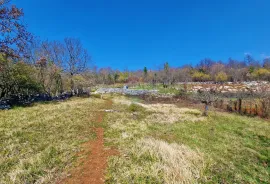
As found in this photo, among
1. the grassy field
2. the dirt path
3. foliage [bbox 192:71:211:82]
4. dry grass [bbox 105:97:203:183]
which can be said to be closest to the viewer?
the dirt path

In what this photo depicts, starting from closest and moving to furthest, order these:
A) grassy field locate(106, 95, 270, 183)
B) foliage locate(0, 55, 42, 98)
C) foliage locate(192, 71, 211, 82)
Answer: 1. grassy field locate(106, 95, 270, 183)
2. foliage locate(0, 55, 42, 98)
3. foliage locate(192, 71, 211, 82)

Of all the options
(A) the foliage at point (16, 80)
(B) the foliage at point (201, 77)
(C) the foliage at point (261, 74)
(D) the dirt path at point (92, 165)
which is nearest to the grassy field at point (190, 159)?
(D) the dirt path at point (92, 165)

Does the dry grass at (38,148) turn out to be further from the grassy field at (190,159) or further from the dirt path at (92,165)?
the grassy field at (190,159)

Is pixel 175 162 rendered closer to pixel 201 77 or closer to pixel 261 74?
pixel 261 74

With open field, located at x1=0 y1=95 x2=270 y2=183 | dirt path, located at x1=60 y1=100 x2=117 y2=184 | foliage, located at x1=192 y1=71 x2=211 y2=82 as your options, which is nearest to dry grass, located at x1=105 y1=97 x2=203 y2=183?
open field, located at x1=0 y1=95 x2=270 y2=183

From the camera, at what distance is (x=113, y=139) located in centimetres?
578

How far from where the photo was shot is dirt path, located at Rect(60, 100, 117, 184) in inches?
130

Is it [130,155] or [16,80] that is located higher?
[16,80]

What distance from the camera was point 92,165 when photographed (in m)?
3.89

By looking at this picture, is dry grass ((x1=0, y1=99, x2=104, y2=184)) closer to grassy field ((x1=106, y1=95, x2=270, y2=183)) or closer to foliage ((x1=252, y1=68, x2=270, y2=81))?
grassy field ((x1=106, y1=95, x2=270, y2=183))

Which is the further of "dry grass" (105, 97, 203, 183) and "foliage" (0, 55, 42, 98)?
"foliage" (0, 55, 42, 98)

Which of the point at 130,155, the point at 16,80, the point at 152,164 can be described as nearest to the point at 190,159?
the point at 152,164

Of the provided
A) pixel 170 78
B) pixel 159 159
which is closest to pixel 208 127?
pixel 159 159

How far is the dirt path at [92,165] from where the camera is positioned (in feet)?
10.8
